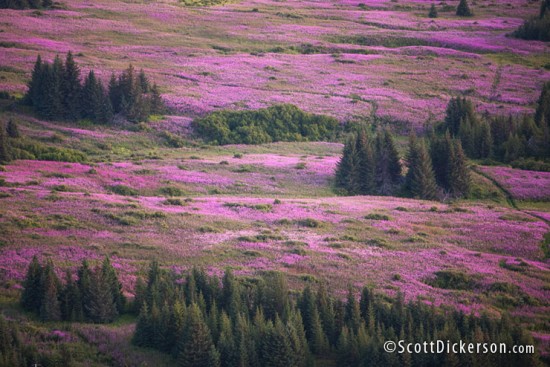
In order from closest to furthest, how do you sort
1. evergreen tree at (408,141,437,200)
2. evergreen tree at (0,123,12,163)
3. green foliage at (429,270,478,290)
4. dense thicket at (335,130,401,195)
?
green foliage at (429,270,478,290) → evergreen tree at (0,123,12,163) → evergreen tree at (408,141,437,200) → dense thicket at (335,130,401,195)

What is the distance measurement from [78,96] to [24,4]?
2188 inches

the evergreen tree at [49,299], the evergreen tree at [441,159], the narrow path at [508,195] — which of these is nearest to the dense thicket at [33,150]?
the evergreen tree at [49,299]

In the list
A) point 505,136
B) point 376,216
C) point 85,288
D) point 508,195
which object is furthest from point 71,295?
point 505,136

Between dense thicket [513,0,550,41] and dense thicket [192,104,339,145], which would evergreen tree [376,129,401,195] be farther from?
dense thicket [513,0,550,41]

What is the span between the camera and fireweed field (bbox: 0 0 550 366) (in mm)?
31500

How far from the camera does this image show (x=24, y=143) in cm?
5400

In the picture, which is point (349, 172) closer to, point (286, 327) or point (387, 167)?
point (387, 167)

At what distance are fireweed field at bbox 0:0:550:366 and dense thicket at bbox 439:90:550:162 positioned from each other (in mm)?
3351

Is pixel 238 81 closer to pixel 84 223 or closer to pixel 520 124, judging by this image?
pixel 520 124

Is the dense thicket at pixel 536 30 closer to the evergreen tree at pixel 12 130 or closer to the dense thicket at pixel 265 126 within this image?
the dense thicket at pixel 265 126

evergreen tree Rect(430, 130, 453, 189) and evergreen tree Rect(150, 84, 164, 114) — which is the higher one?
evergreen tree Rect(150, 84, 164, 114)

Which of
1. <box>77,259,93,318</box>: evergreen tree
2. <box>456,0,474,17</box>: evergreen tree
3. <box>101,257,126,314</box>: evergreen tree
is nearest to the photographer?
<box>77,259,93,318</box>: evergreen tree

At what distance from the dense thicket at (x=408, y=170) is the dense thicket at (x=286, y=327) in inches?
1005

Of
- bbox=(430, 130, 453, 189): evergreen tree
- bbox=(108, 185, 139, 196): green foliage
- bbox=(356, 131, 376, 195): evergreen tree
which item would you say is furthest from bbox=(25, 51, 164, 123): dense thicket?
bbox=(430, 130, 453, 189): evergreen tree
